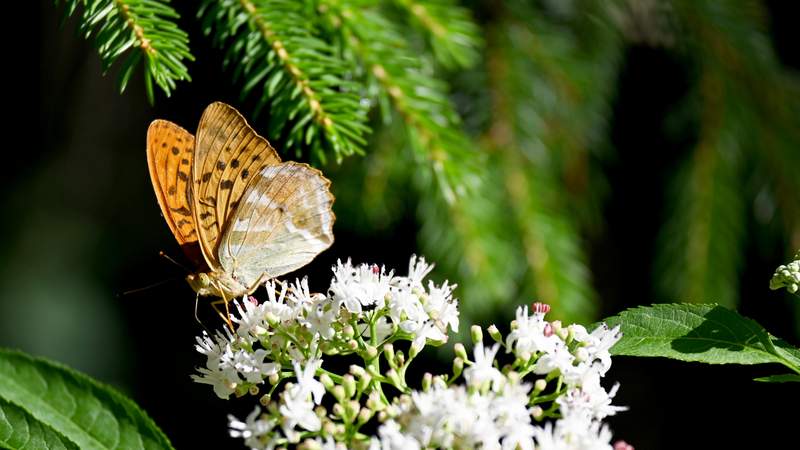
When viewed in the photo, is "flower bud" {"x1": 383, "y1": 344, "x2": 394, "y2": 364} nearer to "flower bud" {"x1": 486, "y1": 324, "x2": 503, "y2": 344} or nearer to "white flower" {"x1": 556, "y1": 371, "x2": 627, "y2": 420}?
"flower bud" {"x1": 486, "y1": 324, "x2": 503, "y2": 344}

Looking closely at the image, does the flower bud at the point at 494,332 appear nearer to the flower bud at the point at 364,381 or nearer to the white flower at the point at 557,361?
the white flower at the point at 557,361

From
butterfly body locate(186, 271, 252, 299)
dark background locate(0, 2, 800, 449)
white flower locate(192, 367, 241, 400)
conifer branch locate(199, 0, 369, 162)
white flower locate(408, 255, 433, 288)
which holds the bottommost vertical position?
dark background locate(0, 2, 800, 449)

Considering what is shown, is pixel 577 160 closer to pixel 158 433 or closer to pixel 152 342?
pixel 158 433

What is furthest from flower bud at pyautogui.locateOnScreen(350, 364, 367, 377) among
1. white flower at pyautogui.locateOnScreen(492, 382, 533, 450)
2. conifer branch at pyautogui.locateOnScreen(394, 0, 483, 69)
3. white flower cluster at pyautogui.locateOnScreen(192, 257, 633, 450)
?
conifer branch at pyautogui.locateOnScreen(394, 0, 483, 69)

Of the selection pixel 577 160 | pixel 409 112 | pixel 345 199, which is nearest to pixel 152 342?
pixel 345 199

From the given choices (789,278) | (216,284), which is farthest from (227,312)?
(789,278)

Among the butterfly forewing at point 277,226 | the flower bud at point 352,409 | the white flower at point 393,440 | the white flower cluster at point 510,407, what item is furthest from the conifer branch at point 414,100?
the white flower at point 393,440
